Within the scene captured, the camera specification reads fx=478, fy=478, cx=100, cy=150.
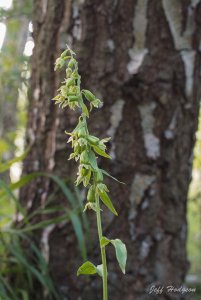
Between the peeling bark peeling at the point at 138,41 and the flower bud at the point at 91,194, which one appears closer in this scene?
the flower bud at the point at 91,194

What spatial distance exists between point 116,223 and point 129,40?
676 millimetres

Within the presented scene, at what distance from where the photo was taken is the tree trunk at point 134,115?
1.75 m

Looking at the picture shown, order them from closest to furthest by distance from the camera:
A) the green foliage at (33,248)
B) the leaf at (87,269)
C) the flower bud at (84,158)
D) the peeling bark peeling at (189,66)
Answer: the flower bud at (84,158)
the leaf at (87,269)
the green foliage at (33,248)
the peeling bark peeling at (189,66)

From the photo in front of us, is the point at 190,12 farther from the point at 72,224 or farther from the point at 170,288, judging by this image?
the point at 170,288

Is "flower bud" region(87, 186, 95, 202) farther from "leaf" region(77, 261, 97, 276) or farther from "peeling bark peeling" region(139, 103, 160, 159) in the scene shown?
"peeling bark peeling" region(139, 103, 160, 159)

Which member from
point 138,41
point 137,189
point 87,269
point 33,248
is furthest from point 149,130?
point 87,269

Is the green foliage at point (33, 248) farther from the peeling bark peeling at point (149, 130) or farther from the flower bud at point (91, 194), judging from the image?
the flower bud at point (91, 194)

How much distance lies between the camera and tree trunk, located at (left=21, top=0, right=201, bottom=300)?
68.9 inches

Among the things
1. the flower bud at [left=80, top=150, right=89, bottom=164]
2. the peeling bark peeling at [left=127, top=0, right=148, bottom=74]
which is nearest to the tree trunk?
the peeling bark peeling at [left=127, top=0, right=148, bottom=74]

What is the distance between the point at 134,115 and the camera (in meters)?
1.78

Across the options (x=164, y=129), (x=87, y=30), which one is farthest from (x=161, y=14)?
(x=164, y=129)

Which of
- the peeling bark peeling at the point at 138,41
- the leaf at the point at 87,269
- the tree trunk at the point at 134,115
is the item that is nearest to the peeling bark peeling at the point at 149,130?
the tree trunk at the point at 134,115

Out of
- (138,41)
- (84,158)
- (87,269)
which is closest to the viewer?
(84,158)

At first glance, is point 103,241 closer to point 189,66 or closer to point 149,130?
point 149,130
